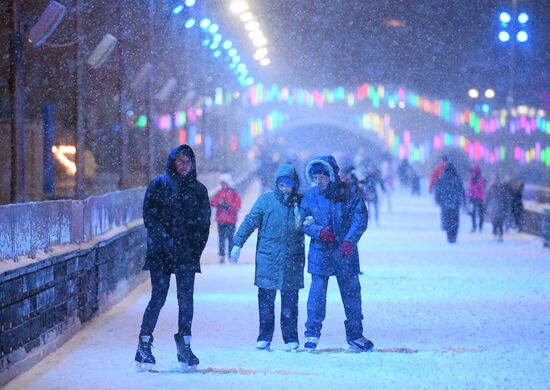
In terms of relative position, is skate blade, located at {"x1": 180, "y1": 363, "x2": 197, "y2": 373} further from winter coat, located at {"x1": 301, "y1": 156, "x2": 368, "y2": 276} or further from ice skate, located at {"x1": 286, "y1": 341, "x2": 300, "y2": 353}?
winter coat, located at {"x1": 301, "y1": 156, "x2": 368, "y2": 276}

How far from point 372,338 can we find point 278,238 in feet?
5.17

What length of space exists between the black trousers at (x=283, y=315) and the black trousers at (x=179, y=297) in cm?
133

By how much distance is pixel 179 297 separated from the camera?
10.9 meters

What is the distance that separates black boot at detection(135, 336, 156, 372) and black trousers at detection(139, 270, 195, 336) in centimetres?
9

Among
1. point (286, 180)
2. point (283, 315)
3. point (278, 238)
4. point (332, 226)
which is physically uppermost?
point (286, 180)

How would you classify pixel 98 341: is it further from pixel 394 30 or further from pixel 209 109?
pixel 209 109

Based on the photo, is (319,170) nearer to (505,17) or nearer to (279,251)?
(279,251)

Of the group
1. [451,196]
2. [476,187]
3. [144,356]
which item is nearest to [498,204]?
[451,196]

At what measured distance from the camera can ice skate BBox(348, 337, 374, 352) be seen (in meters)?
12.0

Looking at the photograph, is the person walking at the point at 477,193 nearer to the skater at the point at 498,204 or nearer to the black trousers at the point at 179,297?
the skater at the point at 498,204

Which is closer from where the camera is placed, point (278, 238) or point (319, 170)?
point (319, 170)

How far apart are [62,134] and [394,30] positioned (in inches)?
651

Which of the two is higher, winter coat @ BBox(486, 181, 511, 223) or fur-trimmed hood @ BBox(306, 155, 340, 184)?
fur-trimmed hood @ BBox(306, 155, 340, 184)

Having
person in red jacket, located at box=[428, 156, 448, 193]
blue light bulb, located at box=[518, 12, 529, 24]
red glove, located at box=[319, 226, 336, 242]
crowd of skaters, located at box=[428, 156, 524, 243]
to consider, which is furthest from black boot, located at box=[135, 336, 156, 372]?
person in red jacket, located at box=[428, 156, 448, 193]
